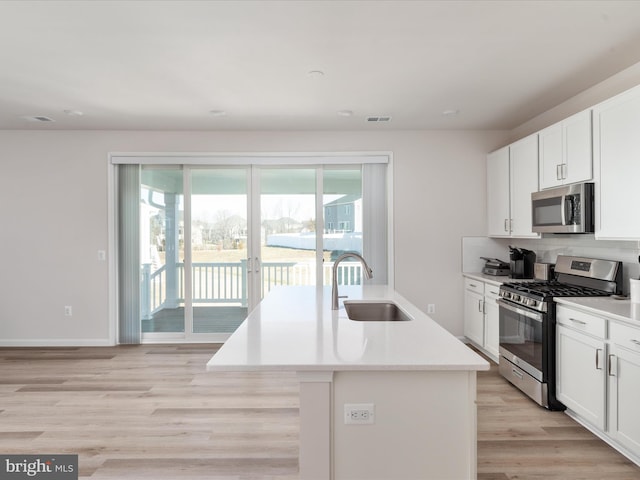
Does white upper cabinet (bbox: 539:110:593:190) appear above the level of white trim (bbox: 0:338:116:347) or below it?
above

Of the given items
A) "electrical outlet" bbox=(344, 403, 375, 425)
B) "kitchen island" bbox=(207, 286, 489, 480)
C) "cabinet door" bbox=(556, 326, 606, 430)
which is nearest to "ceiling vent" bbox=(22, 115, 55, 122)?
"kitchen island" bbox=(207, 286, 489, 480)

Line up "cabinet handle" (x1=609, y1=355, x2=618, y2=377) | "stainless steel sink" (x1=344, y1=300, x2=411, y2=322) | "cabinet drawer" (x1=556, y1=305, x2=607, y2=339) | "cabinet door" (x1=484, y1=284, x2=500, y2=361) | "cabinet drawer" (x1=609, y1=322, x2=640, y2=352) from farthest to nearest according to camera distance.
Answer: "cabinet door" (x1=484, y1=284, x2=500, y2=361) → "stainless steel sink" (x1=344, y1=300, x2=411, y2=322) → "cabinet drawer" (x1=556, y1=305, x2=607, y2=339) → "cabinet handle" (x1=609, y1=355, x2=618, y2=377) → "cabinet drawer" (x1=609, y1=322, x2=640, y2=352)

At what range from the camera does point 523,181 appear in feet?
12.4

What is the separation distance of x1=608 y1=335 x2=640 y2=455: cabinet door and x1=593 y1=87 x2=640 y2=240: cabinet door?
0.80 meters

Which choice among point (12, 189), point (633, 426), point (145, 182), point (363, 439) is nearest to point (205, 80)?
point (145, 182)

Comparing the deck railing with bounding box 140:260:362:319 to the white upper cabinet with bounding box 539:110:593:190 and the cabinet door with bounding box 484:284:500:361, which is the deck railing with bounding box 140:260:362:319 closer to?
the cabinet door with bounding box 484:284:500:361

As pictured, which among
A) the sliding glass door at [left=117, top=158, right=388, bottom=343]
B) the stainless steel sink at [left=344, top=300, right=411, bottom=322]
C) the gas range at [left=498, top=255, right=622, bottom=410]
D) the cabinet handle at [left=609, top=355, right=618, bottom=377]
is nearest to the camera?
the cabinet handle at [left=609, top=355, right=618, bottom=377]

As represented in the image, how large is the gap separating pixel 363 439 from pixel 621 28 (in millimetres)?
2757

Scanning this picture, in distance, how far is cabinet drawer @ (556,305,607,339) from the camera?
2412 millimetres

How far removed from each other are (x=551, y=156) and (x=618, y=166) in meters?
0.74

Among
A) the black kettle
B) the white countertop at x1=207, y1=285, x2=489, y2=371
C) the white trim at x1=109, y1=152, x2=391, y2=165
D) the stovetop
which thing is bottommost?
the white countertop at x1=207, y1=285, x2=489, y2=371

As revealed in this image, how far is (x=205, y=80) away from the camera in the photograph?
3127 millimetres

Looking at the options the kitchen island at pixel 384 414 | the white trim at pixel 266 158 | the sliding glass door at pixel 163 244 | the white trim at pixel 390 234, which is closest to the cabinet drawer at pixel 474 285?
the white trim at pixel 390 234

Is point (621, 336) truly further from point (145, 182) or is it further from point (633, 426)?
point (145, 182)
